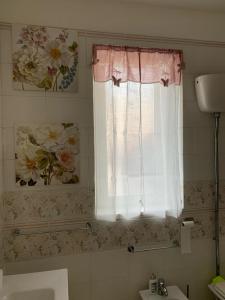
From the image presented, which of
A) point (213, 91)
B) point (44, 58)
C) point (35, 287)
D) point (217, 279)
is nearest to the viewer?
point (35, 287)

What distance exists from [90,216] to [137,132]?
667mm

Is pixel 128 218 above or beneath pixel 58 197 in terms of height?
beneath

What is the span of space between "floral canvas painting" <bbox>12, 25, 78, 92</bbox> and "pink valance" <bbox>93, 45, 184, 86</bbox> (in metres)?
0.17

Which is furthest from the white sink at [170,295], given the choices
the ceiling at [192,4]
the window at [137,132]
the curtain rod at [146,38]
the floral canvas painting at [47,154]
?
the ceiling at [192,4]

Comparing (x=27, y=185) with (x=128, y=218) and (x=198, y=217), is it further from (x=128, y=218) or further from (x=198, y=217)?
(x=198, y=217)

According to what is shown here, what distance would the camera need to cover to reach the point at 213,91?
1822 mm

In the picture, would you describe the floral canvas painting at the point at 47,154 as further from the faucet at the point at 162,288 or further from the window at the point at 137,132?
the faucet at the point at 162,288

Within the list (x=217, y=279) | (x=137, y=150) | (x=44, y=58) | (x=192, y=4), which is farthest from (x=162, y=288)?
(x=192, y=4)

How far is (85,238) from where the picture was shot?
1.81 m

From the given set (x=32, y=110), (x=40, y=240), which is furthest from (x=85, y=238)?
(x=32, y=110)

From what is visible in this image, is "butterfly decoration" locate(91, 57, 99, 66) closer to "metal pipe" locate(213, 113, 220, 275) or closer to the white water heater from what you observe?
the white water heater

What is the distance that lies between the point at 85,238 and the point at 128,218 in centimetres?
33

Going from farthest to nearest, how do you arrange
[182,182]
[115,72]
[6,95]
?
1. [182,182]
2. [115,72]
3. [6,95]

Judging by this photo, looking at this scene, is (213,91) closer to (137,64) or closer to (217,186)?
(137,64)
